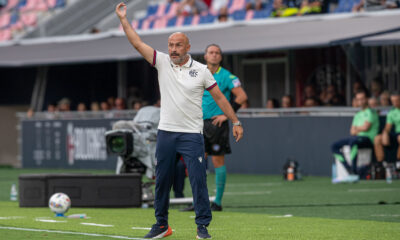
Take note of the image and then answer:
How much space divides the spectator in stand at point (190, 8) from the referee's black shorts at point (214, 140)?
16101 mm

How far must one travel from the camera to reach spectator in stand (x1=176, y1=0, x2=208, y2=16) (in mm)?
28500

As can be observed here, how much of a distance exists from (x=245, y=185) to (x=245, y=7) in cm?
994

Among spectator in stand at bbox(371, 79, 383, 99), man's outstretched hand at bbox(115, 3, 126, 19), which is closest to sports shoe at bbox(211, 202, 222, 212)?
man's outstretched hand at bbox(115, 3, 126, 19)

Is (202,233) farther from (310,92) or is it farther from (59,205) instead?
(310,92)

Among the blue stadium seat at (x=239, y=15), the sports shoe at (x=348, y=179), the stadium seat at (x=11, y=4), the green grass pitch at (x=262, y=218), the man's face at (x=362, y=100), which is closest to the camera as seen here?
the green grass pitch at (x=262, y=218)

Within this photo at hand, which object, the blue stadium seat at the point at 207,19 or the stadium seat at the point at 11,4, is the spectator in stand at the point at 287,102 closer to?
the blue stadium seat at the point at 207,19

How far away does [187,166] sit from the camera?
9.13 m

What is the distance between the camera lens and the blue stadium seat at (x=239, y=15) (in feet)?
87.9

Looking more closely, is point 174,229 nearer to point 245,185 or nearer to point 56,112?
point 245,185

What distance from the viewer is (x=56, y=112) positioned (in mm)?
26719

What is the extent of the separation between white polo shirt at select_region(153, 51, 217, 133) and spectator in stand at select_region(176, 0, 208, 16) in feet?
63.2

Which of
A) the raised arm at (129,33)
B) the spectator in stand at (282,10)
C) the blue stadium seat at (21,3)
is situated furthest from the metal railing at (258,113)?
the raised arm at (129,33)

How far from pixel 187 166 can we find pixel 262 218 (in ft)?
8.83

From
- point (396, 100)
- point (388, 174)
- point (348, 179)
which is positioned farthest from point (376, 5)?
point (348, 179)
